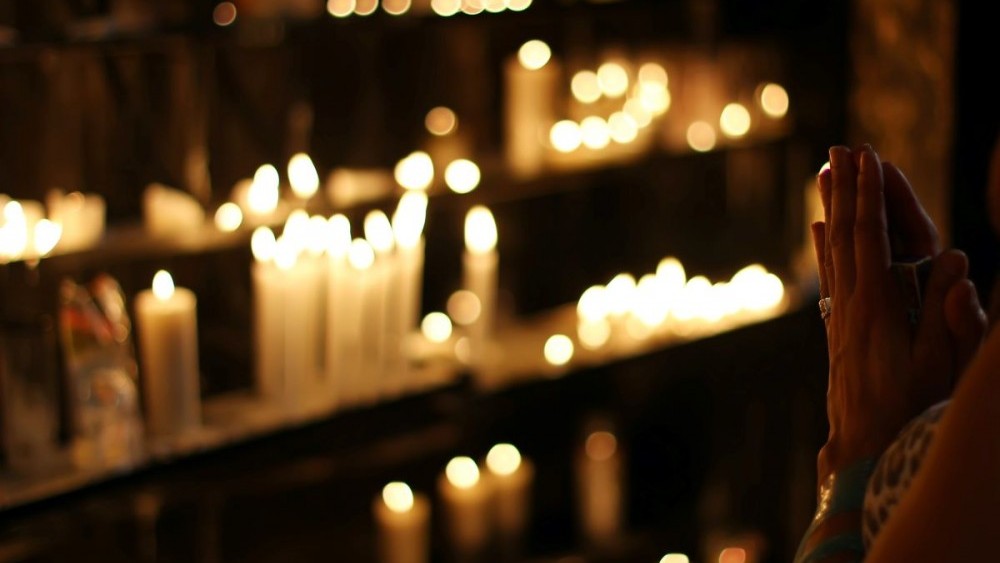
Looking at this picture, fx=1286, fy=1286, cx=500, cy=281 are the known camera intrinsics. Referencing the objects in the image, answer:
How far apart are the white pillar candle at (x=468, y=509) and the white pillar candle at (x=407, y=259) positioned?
343 mm

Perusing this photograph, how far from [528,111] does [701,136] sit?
1.51ft

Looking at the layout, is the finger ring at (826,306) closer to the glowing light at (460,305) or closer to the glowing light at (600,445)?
the glowing light at (460,305)

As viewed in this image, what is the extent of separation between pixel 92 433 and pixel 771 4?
1710 mm

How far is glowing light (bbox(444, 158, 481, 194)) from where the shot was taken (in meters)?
2.17

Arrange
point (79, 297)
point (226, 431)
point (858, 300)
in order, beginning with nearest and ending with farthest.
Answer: point (858, 300) < point (79, 297) < point (226, 431)

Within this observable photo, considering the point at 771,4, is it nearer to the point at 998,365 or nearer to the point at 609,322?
the point at 609,322

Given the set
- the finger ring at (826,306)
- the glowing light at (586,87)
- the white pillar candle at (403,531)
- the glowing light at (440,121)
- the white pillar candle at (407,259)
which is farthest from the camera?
the glowing light at (586,87)

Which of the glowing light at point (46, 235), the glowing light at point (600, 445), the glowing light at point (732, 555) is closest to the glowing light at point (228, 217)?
the glowing light at point (46, 235)

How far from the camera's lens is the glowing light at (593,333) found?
2.38m

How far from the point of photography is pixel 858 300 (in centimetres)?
88

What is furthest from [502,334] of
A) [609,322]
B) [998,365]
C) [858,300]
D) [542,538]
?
[998,365]

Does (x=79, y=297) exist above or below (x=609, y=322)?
above

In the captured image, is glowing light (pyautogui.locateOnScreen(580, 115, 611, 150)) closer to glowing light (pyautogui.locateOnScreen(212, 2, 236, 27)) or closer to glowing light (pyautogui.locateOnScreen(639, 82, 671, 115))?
glowing light (pyautogui.locateOnScreen(639, 82, 671, 115))

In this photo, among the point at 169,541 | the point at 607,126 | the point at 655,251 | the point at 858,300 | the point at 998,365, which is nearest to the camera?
the point at 998,365
